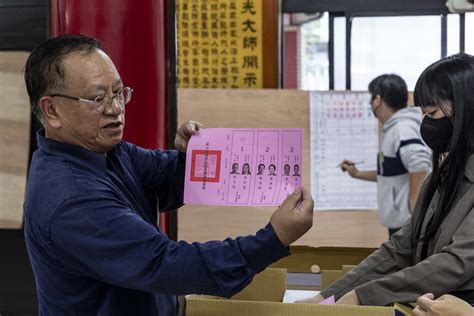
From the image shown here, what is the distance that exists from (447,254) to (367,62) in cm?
663

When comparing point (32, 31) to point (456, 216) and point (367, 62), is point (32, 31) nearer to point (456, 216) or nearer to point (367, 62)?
point (456, 216)

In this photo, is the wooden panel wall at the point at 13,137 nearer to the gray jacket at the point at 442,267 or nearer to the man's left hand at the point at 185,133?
the man's left hand at the point at 185,133

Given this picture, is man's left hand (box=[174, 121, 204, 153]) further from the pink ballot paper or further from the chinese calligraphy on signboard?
the chinese calligraphy on signboard

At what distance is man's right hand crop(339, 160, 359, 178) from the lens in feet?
16.5

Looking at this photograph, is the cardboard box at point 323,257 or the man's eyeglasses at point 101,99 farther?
the cardboard box at point 323,257

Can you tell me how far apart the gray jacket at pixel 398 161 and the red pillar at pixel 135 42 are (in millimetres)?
1919

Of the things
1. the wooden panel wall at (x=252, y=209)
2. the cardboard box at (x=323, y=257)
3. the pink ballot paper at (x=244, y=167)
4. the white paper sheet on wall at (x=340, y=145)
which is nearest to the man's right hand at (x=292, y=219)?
the pink ballot paper at (x=244, y=167)

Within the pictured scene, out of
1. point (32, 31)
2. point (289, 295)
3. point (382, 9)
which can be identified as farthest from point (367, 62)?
point (289, 295)

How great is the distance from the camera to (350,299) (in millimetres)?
1843

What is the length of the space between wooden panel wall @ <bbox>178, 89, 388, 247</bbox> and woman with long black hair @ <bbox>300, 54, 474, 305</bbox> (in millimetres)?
3454

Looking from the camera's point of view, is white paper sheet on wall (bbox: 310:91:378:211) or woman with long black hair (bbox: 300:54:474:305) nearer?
woman with long black hair (bbox: 300:54:474:305)

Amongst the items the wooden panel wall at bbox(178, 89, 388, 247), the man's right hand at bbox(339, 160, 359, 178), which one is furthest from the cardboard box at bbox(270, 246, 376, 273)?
the wooden panel wall at bbox(178, 89, 388, 247)

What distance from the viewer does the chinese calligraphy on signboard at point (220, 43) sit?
206 inches

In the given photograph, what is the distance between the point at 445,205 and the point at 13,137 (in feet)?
8.84
